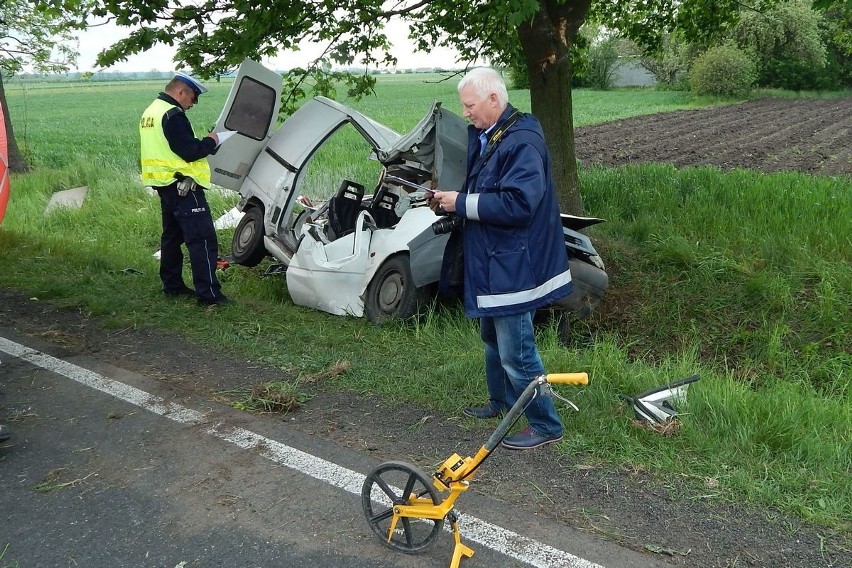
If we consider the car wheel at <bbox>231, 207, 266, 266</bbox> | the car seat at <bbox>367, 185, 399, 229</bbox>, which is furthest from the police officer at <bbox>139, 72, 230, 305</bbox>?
the car seat at <bbox>367, 185, 399, 229</bbox>

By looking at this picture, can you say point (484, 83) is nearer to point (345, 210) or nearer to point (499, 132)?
point (499, 132)

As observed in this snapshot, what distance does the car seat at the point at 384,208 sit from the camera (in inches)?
282

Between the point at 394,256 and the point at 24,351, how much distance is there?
9.28 feet

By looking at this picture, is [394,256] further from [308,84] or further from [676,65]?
[676,65]

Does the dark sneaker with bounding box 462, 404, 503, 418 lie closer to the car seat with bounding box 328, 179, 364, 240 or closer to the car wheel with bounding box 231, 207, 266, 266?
the car seat with bounding box 328, 179, 364, 240

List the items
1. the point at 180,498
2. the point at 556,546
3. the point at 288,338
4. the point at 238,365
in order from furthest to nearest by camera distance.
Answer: the point at 288,338, the point at 238,365, the point at 180,498, the point at 556,546

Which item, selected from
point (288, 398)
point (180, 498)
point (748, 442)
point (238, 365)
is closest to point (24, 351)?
point (238, 365)

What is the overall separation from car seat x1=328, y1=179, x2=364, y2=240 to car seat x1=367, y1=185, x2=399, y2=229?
32cm

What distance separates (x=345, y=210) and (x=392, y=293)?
1589 millimetres

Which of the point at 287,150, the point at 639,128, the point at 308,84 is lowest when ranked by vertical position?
the point at 639,128

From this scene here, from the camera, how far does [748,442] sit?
12.5 ft

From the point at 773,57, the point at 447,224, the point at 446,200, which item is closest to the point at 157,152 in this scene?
the point at 447,224

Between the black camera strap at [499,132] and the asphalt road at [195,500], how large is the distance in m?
1.60

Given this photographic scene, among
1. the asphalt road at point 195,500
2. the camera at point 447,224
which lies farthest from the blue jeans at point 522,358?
the asphalt road at point 195,500
